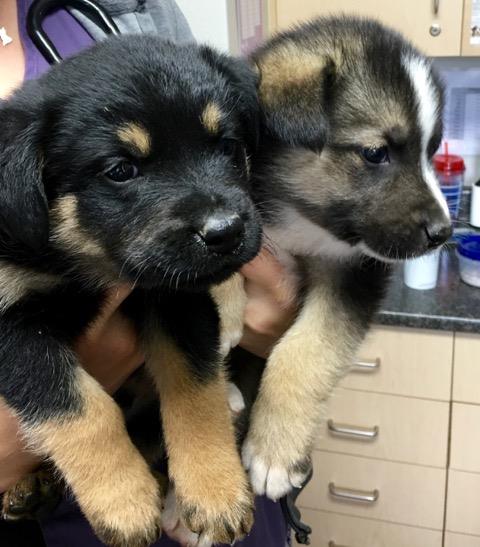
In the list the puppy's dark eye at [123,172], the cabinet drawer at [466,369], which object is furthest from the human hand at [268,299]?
the cabinet drawer at [466,369]

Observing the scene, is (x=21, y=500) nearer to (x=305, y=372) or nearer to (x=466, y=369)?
(x=305, y=372)

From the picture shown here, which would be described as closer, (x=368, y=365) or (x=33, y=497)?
(x=33, y=497)

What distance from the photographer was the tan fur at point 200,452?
39.4 inches

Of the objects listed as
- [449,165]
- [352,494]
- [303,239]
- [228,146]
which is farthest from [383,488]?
[228,146]

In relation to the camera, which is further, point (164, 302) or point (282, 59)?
point (282, 59)

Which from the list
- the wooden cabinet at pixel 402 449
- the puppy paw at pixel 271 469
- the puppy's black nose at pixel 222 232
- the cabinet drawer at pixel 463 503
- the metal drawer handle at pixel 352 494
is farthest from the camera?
the metal drawer handle at pixel 352 494

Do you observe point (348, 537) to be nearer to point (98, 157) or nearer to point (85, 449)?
point (85, 449)

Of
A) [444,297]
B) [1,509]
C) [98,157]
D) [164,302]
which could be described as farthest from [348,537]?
[98,157]

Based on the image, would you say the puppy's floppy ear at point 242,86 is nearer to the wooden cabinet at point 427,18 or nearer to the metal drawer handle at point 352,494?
the wooden cabinet at point 427,18

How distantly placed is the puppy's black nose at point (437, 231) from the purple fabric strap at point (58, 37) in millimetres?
661

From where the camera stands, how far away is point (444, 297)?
7.09 ft

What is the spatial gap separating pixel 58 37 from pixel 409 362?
1464 millimetres

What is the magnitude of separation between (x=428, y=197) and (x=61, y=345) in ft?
2.12

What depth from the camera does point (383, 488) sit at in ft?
7.92
